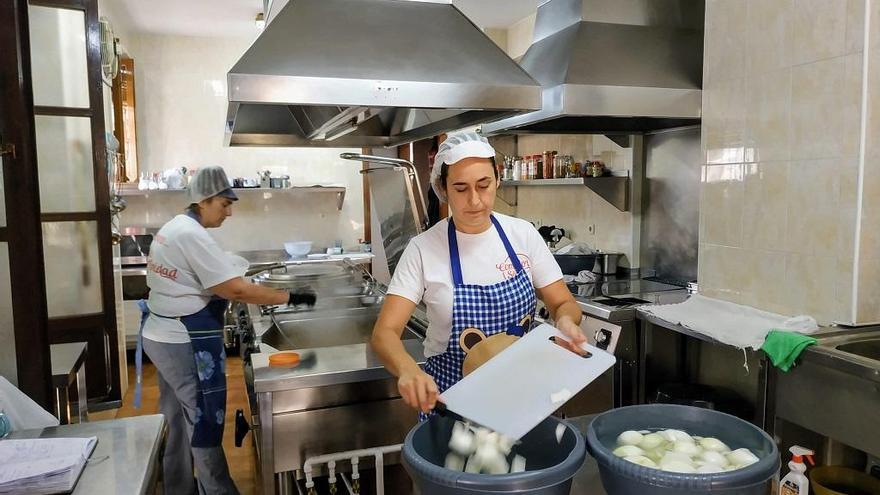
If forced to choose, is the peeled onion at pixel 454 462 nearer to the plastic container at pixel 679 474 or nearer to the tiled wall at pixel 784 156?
the plastic container at pixel 679 474

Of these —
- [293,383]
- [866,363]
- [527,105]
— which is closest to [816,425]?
[866,363]

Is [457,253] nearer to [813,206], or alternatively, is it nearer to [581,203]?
[813,206]

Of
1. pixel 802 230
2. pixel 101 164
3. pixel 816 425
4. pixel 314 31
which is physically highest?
pixel 314 31

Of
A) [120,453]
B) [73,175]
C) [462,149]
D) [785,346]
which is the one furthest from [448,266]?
[73,175]

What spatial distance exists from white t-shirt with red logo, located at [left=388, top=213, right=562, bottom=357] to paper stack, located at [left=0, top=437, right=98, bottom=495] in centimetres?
77

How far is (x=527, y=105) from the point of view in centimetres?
190

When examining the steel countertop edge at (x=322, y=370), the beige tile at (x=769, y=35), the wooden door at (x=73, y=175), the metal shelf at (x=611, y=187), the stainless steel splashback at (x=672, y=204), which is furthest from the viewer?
the metal shelf at (x=611, y=187)

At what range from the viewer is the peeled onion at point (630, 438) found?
1051mm

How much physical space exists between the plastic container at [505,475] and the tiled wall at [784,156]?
4.65 feet

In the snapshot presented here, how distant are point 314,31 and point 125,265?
395 centimetres

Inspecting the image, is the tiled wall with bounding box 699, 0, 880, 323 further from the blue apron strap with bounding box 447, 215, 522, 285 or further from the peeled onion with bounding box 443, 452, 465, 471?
the peeled onion with bounding box 443, 452, 465, 471

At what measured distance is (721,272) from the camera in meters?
2.50

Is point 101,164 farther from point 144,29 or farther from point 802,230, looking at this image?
point 802,230

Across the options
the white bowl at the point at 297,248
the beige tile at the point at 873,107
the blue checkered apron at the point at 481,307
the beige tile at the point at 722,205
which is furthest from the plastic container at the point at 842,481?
the white bowl at the point at 297,248
